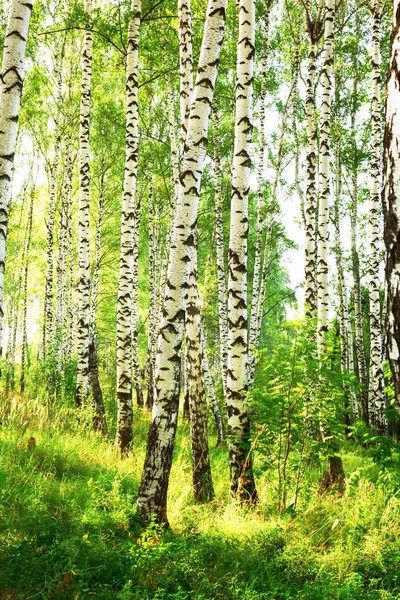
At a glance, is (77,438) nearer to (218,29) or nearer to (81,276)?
(81,276)

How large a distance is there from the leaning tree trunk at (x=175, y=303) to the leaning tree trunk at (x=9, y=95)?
1529 mm

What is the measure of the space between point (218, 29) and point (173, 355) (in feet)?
11.1

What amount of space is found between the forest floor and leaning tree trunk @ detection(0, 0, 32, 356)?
1828mm

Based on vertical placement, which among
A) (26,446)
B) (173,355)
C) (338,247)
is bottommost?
(26,446)

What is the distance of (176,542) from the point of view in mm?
4043

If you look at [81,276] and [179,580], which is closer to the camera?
[179,580]

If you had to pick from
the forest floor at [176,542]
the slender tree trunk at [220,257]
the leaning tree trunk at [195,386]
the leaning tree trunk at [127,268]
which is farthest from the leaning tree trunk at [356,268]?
the forest floor at [176,542]

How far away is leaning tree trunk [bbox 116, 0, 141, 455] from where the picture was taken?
7.70 m

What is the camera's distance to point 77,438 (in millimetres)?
6828

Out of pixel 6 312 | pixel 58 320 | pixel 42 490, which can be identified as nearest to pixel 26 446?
pixel 42 490

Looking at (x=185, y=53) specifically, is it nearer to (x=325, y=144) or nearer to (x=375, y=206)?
(x=325, y=144)

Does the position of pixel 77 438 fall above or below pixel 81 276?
below

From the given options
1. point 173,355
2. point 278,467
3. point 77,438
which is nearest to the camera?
point 173,355

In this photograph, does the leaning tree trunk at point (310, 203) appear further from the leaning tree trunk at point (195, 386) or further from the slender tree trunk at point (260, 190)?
the slender tree trunk at point (260, 190)
